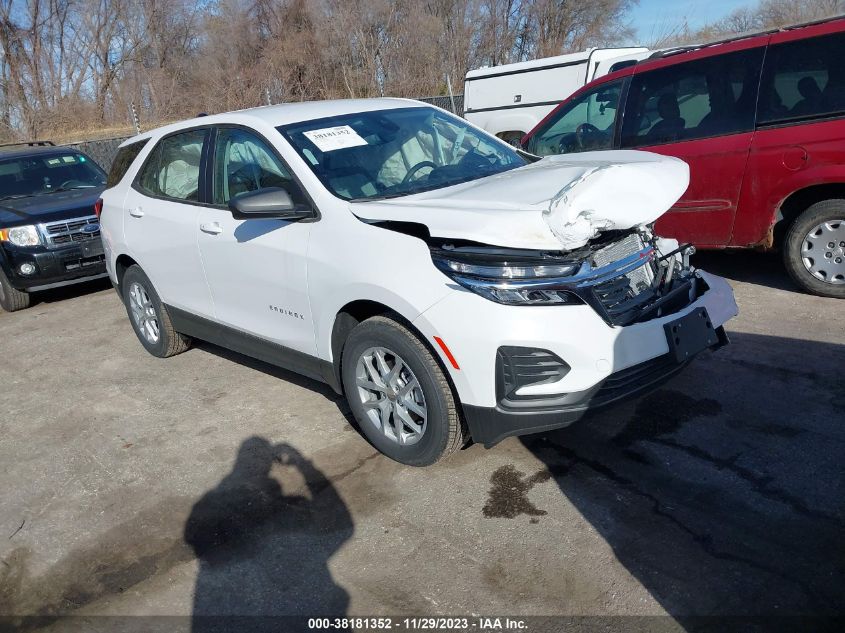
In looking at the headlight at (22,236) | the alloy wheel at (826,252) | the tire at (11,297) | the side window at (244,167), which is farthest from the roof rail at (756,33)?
the tire at (11,297)

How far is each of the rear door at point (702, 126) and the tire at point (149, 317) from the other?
399cm

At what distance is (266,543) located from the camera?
342cm

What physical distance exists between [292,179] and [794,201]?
3796 mm

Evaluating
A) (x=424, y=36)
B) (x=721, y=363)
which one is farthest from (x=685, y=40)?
(x=721, y=363)

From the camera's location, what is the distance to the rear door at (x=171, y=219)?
496 centimetres

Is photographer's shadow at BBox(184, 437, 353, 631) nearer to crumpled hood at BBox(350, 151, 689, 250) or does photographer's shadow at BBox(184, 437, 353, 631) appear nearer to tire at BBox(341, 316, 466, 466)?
tire at BBox(341, 316, 466, 466)

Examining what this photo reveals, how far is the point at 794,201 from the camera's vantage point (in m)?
5.67

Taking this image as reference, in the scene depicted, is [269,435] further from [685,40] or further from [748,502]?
[685,40]

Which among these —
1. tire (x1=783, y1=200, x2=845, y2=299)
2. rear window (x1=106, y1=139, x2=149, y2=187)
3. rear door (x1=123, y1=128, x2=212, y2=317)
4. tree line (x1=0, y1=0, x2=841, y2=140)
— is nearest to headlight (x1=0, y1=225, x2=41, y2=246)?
rear window (x1=106, y1=139, x2=149, y2=187)

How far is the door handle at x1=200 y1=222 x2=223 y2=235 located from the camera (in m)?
4.62

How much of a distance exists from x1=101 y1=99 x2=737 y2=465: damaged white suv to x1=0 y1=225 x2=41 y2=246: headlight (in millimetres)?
3542

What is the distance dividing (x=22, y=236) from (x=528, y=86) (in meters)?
7.27

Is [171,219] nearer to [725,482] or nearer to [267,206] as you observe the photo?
[267,206]

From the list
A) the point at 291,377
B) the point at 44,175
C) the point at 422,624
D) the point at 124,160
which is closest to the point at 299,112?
the point at 291,377
